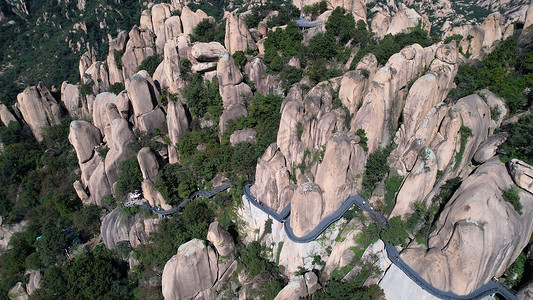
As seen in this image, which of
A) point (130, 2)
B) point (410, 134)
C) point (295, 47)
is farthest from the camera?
point (130, 2)

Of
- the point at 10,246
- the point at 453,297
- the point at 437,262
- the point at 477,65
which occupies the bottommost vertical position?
the point at 10,246

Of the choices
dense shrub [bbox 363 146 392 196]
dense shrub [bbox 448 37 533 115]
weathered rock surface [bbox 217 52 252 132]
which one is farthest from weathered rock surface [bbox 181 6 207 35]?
dense shrub [bbox 448 37 533 115]

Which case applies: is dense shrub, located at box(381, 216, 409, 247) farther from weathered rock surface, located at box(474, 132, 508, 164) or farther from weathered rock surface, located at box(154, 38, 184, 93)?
weathered rock surface, located at box(154, 38, 184, 93)

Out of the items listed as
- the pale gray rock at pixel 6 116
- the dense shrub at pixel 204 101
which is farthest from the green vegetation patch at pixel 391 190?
the pale gray rock at pixel 6 116

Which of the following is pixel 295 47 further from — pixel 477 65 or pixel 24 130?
pixel 24 130

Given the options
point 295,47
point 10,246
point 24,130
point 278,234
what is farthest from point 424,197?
point 24,130

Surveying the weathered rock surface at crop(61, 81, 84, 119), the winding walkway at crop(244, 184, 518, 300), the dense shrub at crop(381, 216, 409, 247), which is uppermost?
the dense shrub at crop(381, 216, 409, 247)

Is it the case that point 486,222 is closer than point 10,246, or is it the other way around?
point 486,222

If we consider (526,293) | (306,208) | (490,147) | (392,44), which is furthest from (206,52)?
(526,293)

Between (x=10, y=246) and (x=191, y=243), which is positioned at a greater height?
(x=191, y=243)
